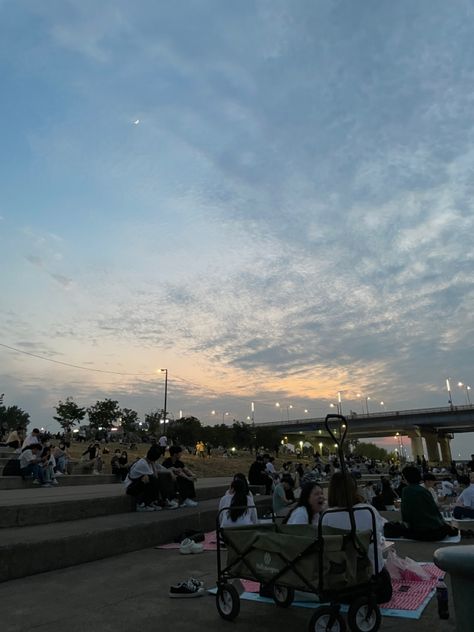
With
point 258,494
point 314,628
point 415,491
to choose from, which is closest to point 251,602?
point 314,628

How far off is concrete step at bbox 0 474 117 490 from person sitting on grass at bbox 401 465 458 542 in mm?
10944

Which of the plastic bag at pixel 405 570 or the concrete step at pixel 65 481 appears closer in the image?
the plastic bag at pixel 405 570

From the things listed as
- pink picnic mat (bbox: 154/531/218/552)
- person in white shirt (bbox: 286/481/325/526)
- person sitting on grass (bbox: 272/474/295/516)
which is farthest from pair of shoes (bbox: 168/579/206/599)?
person sitting on grass (bbox: 272/474/295/516)

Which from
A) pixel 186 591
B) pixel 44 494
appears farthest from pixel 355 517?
pixel 44 494

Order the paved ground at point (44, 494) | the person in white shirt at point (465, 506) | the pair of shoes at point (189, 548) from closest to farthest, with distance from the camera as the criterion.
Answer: the pair of shoes at point (189, 548), the paved ground at point (44, 494), the person in white shirt at point (465, 506)

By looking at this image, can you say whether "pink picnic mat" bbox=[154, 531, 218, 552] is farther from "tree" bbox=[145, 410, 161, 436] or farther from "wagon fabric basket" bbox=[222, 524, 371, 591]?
"tree" bbox=[145, 410, 161, 436]

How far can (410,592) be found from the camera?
5.20 meters

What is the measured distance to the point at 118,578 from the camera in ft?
19.9

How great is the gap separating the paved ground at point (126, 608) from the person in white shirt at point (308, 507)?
2.84 feet

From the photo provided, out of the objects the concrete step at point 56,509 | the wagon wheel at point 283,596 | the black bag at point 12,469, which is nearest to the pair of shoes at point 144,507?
the concrete step at point 56,509

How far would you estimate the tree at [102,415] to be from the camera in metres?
80.8

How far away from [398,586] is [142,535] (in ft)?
15.2

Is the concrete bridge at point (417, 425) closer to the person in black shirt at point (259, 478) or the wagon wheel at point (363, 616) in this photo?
the person in black shirt at point (259, 478)

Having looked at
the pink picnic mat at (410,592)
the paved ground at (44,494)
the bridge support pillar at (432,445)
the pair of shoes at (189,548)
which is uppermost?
the bridge support pillar at (432,445)
